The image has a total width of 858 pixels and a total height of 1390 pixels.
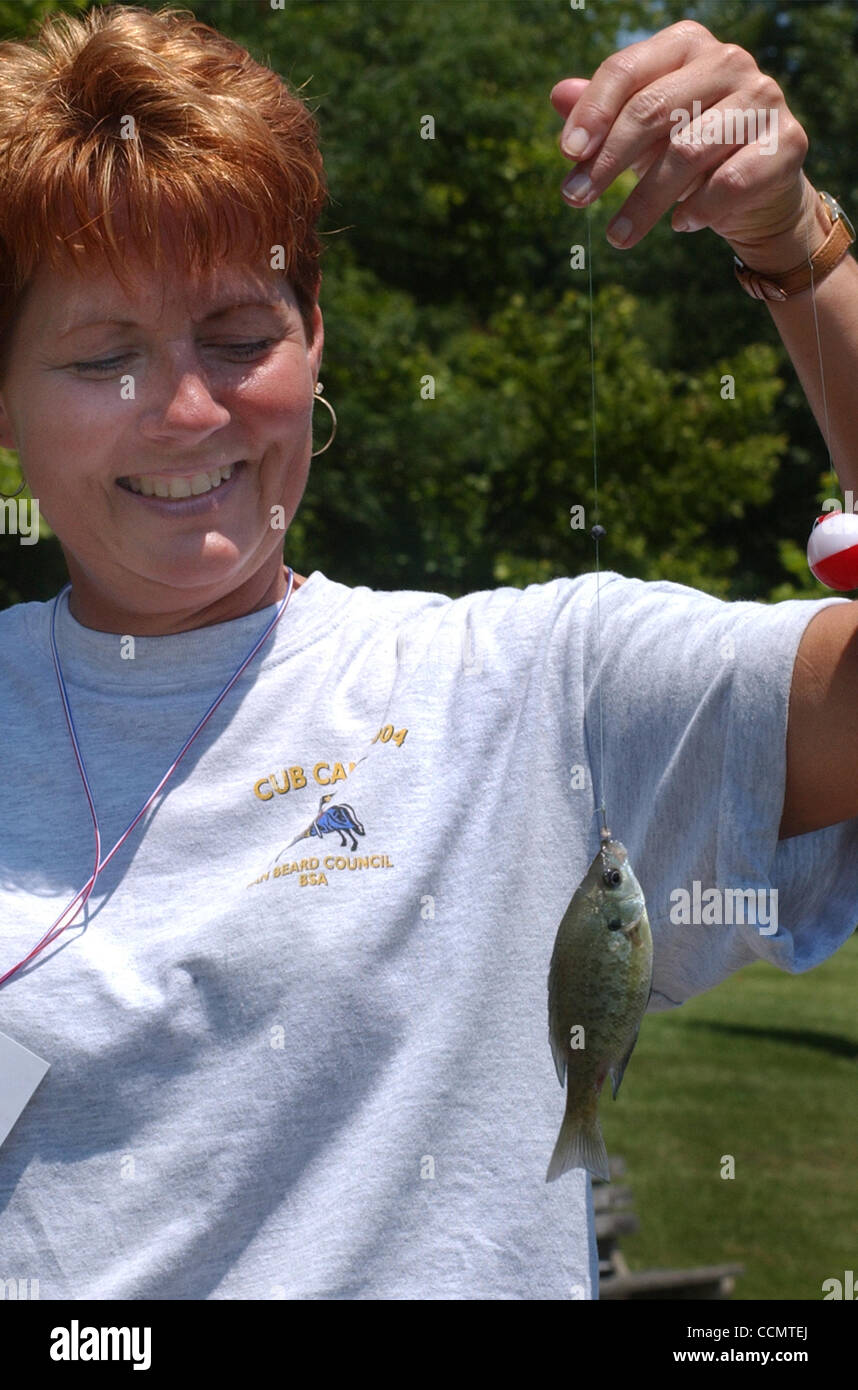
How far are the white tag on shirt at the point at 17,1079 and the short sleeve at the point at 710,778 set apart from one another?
927mm

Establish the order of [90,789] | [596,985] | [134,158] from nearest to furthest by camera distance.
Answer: [596,985], [134,158], [90,789]

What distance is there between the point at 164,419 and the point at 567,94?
2.53 feet

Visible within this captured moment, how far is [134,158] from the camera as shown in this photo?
2.28 metres

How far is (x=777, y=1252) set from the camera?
811 cm

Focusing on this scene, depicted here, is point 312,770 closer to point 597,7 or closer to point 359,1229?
point 359,1229

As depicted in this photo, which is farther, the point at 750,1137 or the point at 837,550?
the point at 750,1137

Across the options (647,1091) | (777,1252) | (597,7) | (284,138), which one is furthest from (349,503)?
(597,7)

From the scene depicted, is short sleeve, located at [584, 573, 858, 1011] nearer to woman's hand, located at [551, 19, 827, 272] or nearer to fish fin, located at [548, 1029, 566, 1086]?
fish fin, located at [548, 1029, 566, 1086]

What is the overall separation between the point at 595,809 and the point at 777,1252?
22.4ft

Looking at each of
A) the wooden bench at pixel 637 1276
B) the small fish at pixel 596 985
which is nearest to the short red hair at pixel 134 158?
the small fish at pixel 596 985

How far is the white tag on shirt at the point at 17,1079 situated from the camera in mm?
2178

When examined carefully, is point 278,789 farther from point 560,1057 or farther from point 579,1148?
point 579,1148

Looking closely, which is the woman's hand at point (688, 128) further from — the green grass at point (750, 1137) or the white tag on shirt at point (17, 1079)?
the green grass at point (750, 1137)

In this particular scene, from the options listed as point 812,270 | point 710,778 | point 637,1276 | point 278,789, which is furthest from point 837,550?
point 637,1276
